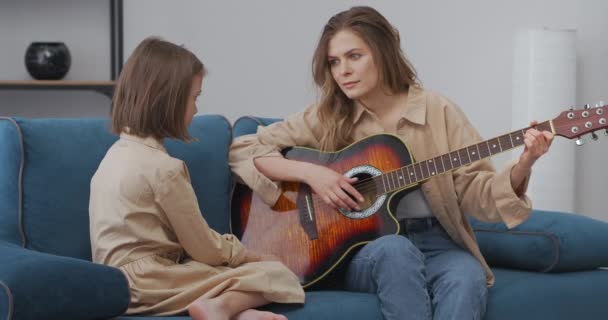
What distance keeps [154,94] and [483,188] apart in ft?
2.64

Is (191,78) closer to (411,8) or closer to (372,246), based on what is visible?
(372,246)

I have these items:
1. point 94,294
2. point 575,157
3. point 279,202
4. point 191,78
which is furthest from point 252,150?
point 575,157

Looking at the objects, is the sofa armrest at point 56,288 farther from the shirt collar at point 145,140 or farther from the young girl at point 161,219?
the shirt collar at point 145,140

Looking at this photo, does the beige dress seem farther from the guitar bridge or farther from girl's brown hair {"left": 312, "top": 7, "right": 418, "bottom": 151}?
girl's brown hair {"left": 312, "top": 7, "right": 418, "bottom": 151}

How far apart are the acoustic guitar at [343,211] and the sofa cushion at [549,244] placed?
0.40m

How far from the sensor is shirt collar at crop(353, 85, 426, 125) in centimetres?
234

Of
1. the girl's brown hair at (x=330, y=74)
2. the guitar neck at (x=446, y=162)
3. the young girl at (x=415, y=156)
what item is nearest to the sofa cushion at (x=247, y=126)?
the young girl at (x=415, y=156)

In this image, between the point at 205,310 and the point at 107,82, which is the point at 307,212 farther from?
the point at 107,82

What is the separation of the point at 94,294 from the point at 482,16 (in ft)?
8.86

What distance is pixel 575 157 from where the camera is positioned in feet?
12.3

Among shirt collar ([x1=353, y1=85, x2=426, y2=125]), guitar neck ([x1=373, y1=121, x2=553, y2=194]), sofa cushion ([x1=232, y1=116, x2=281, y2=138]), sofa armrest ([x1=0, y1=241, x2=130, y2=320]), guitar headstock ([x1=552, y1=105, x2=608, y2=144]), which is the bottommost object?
sofa armrest ([x1=0, y1=241, x2=130, y2=320])

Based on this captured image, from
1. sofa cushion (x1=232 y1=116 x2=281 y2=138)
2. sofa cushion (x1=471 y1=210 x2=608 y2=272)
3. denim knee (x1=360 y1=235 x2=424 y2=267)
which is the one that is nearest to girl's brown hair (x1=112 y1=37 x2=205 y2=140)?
denim knee (x1=360 y1=235 x2=424 y2=267)

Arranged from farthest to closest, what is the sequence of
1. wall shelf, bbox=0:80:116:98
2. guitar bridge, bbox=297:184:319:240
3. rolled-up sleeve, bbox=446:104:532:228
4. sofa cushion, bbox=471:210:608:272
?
wall shelf, bbox=0:80:116:98 → sofa cushion, bbox=471:210:608:272 → guitar bridge, bbox=297:184:319:240 → rolled-up sleeve, bbox=446:104:532:228

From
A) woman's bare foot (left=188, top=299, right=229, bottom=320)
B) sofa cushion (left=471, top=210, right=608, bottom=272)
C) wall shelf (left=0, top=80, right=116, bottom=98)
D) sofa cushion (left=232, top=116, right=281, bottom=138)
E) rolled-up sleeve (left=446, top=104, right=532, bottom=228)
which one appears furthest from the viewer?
wall shelf (left=0, top=80, right=116, bottom=98)
